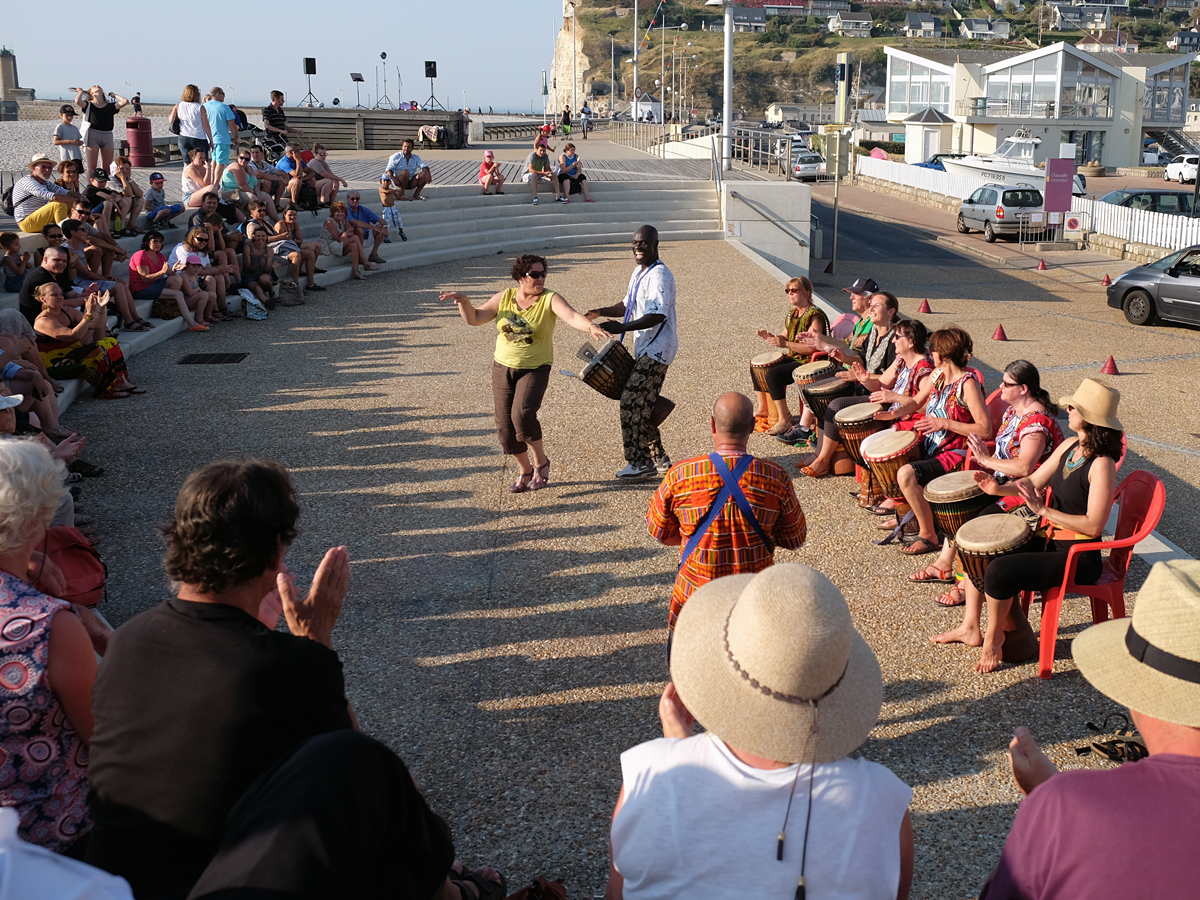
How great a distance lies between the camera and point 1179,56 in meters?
65.6

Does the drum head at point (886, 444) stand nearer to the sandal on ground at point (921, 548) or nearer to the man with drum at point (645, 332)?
the sandal on ground at point (921, 548)

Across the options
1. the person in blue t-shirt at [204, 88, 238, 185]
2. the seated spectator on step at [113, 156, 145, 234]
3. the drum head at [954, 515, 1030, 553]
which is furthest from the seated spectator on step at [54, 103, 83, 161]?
the drum head at [954, 515, 1030, 553]

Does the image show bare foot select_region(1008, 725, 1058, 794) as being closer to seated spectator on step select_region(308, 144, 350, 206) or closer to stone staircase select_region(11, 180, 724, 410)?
stone staircase select_region(11, 180, 724, 410)

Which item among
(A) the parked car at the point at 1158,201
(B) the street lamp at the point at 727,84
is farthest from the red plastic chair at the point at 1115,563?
(A) the parked car at the point at 1158,201

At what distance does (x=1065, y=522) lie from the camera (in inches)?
190

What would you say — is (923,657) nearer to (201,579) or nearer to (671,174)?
(201,579)

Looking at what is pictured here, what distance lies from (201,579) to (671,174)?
2419cm

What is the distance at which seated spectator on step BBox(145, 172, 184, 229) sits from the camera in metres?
15.5

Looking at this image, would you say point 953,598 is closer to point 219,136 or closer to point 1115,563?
point 1115,563

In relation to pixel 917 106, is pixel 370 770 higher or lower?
lower

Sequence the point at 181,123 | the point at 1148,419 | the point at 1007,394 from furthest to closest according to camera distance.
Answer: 1. the point at 181,123
2. the point at 1148,419
3. the point at 1007,394

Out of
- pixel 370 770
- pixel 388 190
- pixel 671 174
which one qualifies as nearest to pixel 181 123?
pixel 388 190

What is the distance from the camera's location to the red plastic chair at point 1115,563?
15.7 ft

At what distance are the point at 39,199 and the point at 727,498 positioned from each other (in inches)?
467
